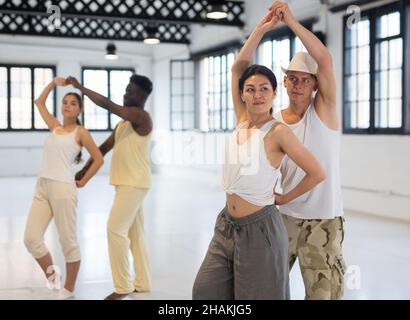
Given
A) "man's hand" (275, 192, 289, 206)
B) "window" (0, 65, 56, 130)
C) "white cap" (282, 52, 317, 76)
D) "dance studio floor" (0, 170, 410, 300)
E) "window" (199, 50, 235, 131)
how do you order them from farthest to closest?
"window" (0, 65, 56, 130) < "window" (199, 50, 235, 131) < "dance studio floor" (0, 170, 410, 300) < "white cap" (282, 52, 317, 76) < "man's hand" (275, 192, 289, 206)

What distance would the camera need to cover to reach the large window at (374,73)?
830cm

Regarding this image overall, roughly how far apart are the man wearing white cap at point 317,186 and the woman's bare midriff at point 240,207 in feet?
1.30

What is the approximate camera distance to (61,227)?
13.1ft

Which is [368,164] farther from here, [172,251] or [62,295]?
[62,295]

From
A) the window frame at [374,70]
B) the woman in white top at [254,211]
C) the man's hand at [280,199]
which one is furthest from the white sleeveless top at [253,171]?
the window frame at [374,70]

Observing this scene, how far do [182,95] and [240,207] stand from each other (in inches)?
543

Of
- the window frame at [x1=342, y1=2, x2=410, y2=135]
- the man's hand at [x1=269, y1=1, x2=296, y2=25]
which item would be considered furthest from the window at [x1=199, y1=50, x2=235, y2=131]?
the man's hand at [x1=269, y1=1, x2=296, y2=25]

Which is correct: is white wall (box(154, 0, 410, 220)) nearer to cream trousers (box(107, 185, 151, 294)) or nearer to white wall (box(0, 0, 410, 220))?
white wall (box(0, 0, 410, 220))

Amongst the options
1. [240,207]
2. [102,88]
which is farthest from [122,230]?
[102,88]

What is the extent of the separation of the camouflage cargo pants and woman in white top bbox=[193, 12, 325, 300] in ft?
1.17

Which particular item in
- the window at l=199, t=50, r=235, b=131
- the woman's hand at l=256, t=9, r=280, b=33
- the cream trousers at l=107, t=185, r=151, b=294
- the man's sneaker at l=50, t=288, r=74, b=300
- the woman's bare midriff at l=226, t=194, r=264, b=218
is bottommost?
the man's sneaker at l=50, t=288, r=74, b=300

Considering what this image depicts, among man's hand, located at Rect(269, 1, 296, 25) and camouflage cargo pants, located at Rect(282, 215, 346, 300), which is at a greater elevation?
man's hand, located at Rect(269, 1, 296, 25)

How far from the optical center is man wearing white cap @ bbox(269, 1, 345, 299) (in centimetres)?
267

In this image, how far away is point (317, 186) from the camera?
2.71 metres
